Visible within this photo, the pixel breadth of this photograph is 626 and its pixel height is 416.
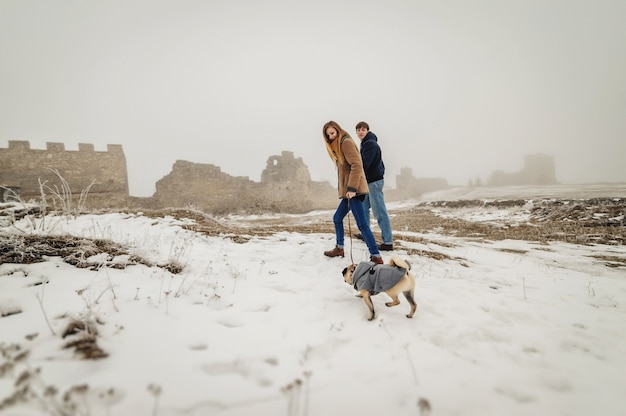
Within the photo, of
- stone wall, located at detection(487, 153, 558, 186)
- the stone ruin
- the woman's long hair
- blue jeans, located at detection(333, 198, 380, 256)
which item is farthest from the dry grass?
stone wall, located at detection(487, 153, 558, 186)

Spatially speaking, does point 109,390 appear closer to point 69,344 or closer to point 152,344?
point 152,344

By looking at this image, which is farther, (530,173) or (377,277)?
(530,173)

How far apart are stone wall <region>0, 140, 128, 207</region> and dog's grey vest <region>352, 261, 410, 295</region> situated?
19249 mm

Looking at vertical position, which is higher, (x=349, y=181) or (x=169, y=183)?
(x=169, y=183)

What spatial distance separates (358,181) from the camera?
3512mm

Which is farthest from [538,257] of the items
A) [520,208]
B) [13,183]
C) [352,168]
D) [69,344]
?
[13,183]

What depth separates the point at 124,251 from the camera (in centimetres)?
300

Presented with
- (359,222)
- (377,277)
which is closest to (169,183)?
(359,222)

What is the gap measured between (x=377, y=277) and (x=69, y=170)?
72.2ft

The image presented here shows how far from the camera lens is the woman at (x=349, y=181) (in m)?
3.46

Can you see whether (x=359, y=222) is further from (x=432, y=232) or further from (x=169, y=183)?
(x=169, y=183)

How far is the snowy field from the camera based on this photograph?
1.22 metres

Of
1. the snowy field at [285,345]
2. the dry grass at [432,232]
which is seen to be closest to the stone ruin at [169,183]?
the dry grass at [432,232]

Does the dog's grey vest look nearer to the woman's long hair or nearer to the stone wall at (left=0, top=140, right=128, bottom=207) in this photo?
the woman's long hair
